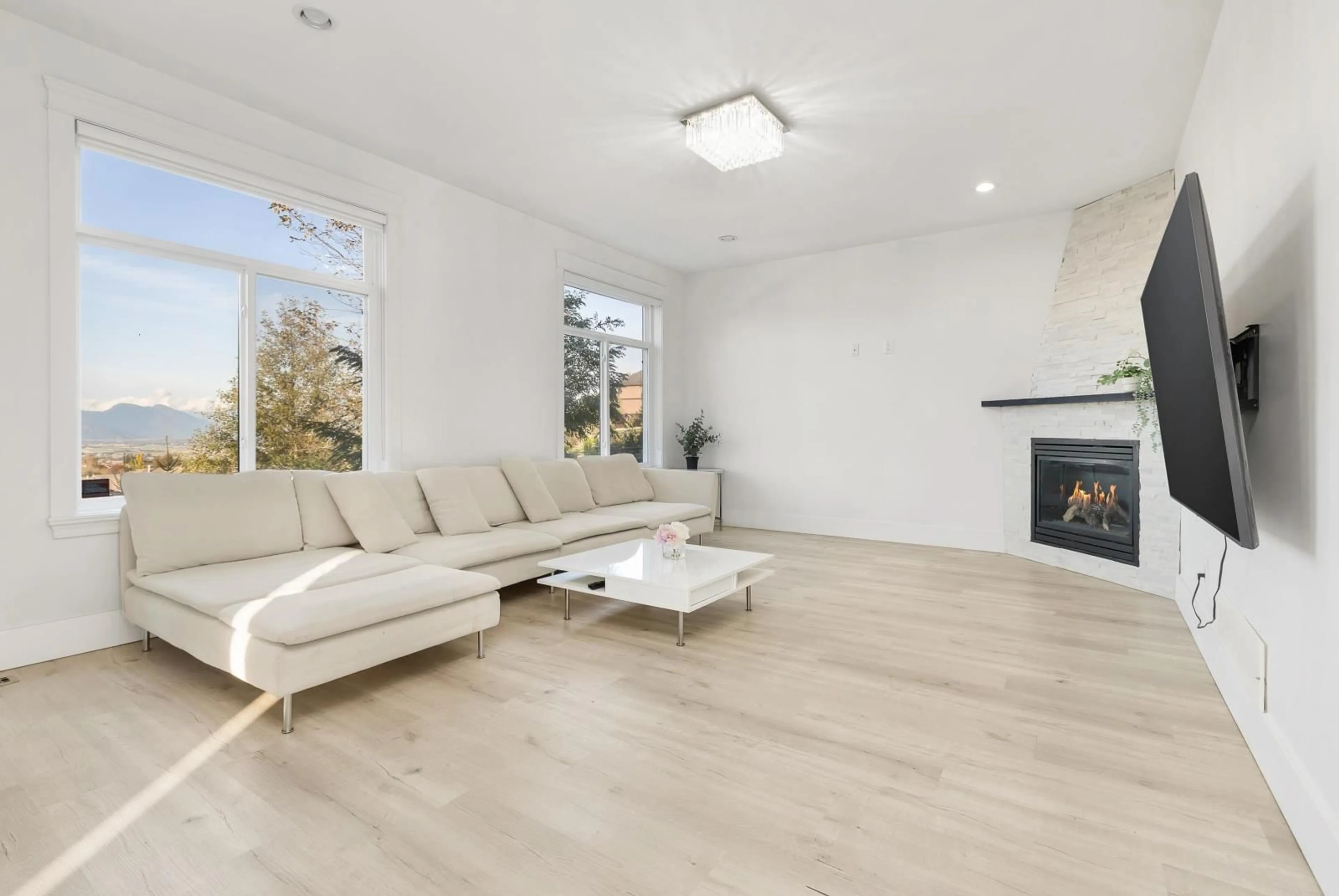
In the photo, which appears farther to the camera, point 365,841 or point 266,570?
point 266,570

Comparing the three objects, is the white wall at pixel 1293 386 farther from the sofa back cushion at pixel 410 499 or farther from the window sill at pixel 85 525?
the window sill at pixel 85 525

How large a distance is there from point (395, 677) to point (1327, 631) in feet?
9.88

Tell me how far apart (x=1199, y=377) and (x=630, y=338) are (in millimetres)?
5231

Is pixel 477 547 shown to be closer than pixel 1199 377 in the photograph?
No

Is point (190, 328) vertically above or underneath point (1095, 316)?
underneath

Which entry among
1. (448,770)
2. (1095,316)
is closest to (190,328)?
(448,770)

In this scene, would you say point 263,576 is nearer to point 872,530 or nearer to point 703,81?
point 703,81

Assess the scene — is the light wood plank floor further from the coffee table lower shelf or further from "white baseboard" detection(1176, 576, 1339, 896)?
the coffee table lower shelf

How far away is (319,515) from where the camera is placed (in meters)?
3.40

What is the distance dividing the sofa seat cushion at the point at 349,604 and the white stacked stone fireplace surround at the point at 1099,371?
4049mm

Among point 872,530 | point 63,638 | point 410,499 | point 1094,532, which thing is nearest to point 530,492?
point 410,499

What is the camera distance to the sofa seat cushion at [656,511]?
482cm

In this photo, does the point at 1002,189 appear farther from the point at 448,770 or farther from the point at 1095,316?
the point at 448,770

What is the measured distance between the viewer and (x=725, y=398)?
22.6 ft
